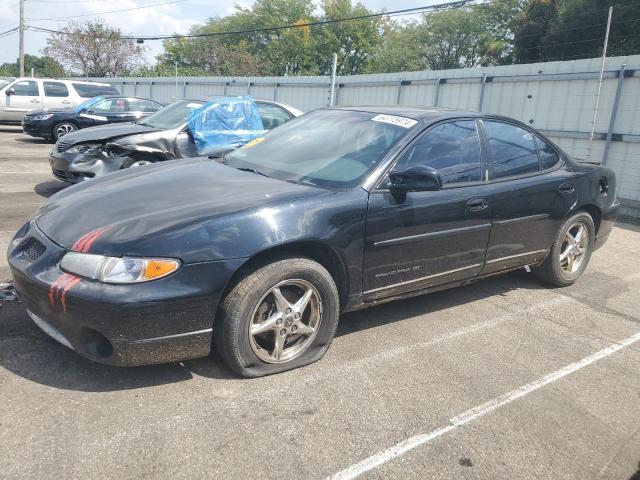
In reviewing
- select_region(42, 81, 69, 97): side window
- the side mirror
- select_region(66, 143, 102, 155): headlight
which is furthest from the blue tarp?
select_region(42, 81, 69, 97): side window

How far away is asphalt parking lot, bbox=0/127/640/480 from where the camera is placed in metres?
2.39

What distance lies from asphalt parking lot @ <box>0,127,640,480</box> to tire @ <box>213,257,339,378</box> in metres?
0.12

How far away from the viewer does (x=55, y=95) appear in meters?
16.7

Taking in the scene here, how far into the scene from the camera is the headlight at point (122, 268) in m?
2.65

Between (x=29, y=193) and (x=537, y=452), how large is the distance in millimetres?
7379

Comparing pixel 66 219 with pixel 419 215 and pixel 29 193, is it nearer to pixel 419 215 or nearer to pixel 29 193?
pixel 419 215

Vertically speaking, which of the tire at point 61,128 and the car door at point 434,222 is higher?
the car door at point 434,222

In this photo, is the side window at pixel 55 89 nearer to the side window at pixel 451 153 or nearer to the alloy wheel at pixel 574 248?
the side window at pixel 451 153

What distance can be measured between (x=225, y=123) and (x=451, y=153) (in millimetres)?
4758

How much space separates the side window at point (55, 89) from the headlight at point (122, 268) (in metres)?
16.2

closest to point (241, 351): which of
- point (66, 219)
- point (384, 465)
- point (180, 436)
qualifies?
point (180, 436)

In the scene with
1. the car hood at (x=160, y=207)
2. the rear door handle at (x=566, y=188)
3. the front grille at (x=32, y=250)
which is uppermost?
the rear door handle at (x=566, y=188)

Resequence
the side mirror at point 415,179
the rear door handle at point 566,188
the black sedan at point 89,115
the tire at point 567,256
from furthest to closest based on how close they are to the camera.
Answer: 1. the black sedan at point 89,115
2. the tire at point 567,256
3. the rear door handle at point 566,188
4. the side mirror at point 415,179

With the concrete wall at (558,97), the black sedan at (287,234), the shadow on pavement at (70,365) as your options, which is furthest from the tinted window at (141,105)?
the shadow on pavement at (70,365)
